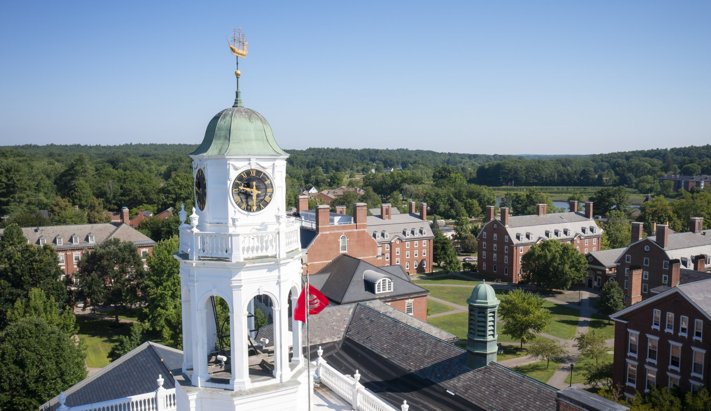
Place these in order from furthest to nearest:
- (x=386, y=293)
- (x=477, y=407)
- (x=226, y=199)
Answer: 1. (x=386, y=293)
2. (x=477, y=407)
3. (x=226, y=199)

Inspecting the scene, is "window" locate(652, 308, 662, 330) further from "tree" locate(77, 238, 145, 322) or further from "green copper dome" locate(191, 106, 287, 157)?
"tree" locate(77, 238, 145, 322)

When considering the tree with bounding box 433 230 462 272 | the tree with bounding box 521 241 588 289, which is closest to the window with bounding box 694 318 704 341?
the tree with bounding box 521 241 588 289

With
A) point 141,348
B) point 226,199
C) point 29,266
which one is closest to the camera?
point 226,199

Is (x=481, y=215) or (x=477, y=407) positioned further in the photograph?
(x=481, y=215)

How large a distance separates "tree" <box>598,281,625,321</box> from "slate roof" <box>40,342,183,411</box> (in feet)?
153

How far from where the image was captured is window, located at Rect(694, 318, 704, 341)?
33.4 metres

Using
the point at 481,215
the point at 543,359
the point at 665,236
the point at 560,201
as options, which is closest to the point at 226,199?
the point at 543,359

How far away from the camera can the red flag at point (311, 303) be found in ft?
45.0

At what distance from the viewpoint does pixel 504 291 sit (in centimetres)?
7181

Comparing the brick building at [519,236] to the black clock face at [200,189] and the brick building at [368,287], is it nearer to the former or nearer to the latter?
the brick building at [368,287]

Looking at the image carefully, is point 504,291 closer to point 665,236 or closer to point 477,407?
point 665,236

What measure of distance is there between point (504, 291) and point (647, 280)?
55.1 feet

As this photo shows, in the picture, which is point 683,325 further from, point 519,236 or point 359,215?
point 519,236

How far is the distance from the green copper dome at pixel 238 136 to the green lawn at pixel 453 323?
43.2 metres
